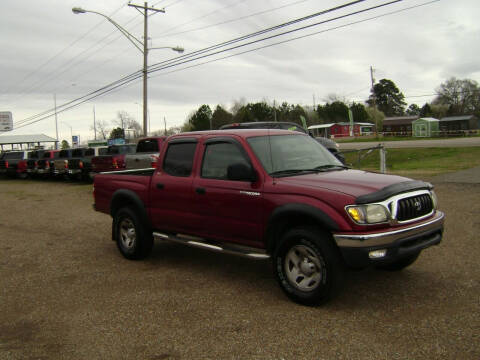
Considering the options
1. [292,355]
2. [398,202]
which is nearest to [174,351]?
[292,355]

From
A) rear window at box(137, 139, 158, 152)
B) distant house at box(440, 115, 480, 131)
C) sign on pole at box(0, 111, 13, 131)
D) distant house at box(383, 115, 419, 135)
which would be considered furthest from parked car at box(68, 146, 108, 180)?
distant house at box(383, 115, 419, 135)

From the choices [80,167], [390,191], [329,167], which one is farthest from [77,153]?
[390,191]

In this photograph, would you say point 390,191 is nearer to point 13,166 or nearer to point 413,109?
point 13,166

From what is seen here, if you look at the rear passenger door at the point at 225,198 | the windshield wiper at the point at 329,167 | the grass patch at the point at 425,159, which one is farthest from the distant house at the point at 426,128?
the rear passenger door at the point at 225,198

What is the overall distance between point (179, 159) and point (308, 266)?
8.01 ft

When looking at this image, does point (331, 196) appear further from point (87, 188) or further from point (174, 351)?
point (87, 188)

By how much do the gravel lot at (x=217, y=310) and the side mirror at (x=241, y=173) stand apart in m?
1.30

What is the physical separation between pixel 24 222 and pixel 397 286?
8952 millimetres

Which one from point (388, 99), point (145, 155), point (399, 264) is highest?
point (388, 99)

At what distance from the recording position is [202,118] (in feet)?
265

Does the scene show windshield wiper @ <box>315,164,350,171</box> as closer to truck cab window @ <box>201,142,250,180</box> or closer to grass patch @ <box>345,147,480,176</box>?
truck cab window @ <box>201,142,250,180</box>

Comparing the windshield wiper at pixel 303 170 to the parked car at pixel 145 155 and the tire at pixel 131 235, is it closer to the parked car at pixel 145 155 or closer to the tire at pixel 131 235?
the tire at pixel 131 235

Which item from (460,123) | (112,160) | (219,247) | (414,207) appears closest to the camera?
(414,207)

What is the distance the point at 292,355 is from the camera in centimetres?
357
